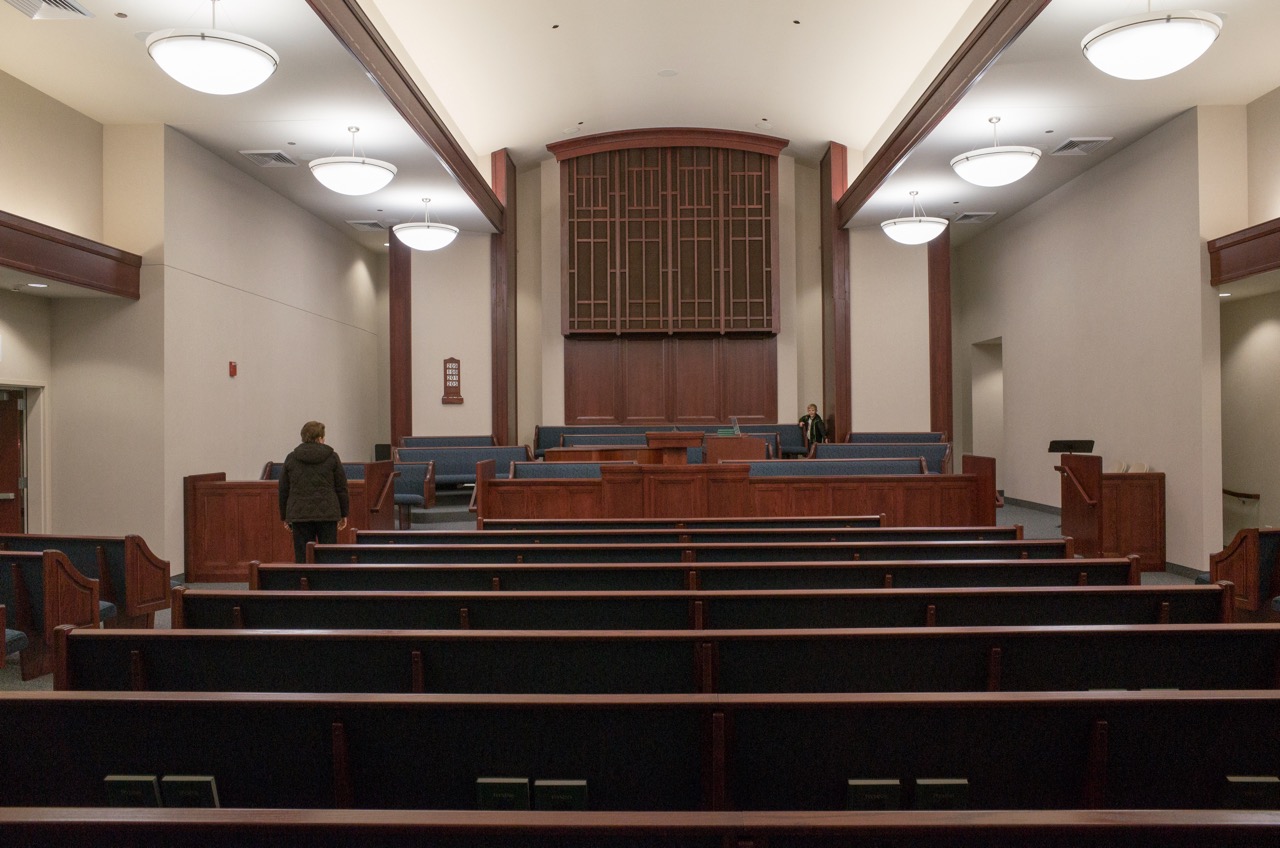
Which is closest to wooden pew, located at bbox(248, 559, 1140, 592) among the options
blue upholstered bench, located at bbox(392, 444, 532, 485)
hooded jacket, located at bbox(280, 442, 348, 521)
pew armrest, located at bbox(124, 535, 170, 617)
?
pew armrest, located at bbox(124, 535, 170, 617)

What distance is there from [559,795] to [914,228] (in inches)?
369

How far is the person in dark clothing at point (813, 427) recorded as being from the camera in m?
11.7

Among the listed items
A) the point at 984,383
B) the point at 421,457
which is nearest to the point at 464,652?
the point at 421,457

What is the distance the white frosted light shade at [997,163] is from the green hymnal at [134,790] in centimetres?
737

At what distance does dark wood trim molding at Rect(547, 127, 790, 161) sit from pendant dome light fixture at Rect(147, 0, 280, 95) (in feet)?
25.7

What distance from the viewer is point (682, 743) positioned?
1.70 m

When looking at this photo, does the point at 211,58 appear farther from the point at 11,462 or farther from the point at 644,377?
the point at 644,377

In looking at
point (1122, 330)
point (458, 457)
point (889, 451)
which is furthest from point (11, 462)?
point (1122, 330)

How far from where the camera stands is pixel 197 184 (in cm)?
764

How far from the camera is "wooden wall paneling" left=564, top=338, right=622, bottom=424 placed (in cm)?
1277

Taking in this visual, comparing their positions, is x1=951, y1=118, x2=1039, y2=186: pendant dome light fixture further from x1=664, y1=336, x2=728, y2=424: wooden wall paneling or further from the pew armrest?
the pew armrest

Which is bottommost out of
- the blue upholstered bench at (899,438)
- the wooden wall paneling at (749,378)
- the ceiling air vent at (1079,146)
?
the blue upholstered bench at (899,438)

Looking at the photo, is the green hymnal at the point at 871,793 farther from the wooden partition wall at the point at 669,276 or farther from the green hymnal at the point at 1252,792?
the wooden partition wall at the point at 669,276

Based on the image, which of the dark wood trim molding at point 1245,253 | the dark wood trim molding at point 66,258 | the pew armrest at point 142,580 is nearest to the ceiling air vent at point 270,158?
the dark wood trim molding at point 66,258
